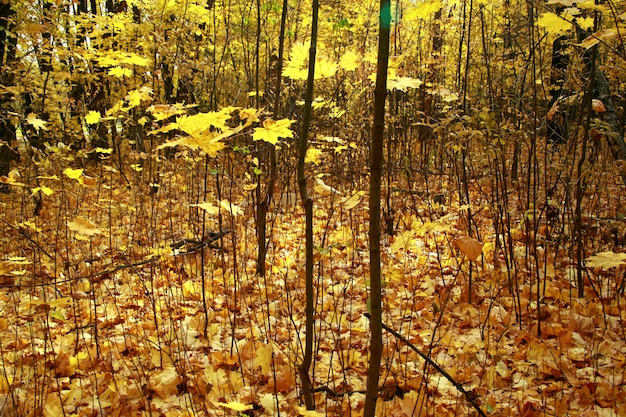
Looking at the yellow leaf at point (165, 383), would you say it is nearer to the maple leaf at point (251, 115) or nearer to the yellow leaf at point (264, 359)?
the yellow leaf at point (264, 359)

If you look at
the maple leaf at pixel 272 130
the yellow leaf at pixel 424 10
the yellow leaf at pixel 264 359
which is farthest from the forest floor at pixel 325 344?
the yellow leaf at pixel 424 10

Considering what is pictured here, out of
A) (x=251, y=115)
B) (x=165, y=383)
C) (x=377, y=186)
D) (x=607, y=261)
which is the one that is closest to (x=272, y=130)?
(x=251, y=115)

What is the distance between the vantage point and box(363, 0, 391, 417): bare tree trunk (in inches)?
44.3

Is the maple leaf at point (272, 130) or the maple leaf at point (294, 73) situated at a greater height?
the maple leaf at point (294, 73)

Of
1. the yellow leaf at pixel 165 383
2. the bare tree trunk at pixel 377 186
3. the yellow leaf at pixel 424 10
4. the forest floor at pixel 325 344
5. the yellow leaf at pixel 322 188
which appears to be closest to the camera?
the bare tree trunk at pixel 377 186

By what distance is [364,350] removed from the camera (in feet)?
8.36

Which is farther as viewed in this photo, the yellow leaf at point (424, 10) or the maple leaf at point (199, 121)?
the maple leaf at point (199, 121)

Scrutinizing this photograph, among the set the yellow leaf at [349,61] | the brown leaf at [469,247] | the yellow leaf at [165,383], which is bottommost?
the yellow leaf at [165,383]

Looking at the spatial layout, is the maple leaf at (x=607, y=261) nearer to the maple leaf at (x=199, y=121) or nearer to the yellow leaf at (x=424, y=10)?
the yellow leaf at (x=424, y=10)

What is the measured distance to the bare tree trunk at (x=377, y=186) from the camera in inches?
44.3

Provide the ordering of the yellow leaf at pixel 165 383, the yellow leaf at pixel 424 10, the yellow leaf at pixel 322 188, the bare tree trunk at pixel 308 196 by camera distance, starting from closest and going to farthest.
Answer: the yellow leaf at pixel 424 10 < the bare tree trunk at pixel 308 196 < the yellow leaf at pixel 165 383 < the yellow leaf at pixel 322 188

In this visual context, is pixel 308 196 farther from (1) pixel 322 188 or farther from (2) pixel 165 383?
(2) pixel 165 383

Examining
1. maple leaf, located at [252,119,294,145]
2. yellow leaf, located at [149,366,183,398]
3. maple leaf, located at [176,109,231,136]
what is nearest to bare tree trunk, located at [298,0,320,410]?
maple leaf, located at [252,119,294,145]

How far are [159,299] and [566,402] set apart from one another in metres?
2.77
